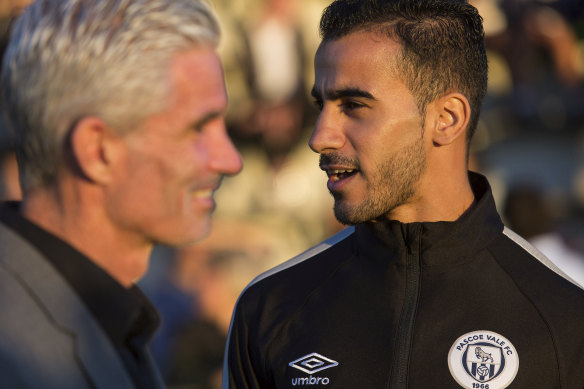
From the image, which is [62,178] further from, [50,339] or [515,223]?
[515,223]

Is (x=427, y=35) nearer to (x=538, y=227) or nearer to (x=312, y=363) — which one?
(x=312, y=363)

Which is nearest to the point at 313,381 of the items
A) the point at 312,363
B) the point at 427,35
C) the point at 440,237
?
the point at 312,363

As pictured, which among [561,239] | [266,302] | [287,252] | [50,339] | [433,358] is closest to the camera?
[50,339]

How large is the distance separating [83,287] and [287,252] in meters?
5.33

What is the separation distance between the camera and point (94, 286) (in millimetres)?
1563

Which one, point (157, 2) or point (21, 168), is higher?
point (157, 2)

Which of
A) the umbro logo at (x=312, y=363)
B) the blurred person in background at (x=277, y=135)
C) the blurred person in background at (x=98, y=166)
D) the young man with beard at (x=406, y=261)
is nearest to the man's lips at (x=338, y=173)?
the young man with beard at (x=406, y=261)

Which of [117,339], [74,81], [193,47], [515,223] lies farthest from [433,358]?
[515,223]

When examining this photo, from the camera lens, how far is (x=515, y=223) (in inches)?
189

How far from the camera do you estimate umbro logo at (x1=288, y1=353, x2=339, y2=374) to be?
2400mm

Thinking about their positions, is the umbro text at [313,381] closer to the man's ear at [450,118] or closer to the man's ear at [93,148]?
the man's ear at [450,118]

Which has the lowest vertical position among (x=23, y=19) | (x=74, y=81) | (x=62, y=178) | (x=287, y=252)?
(x=287, y=252)

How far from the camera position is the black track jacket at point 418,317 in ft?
7.55

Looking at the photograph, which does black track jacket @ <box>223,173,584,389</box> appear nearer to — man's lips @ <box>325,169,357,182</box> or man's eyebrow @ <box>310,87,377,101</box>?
man's lips @ <box>325,169,357,182</box>
